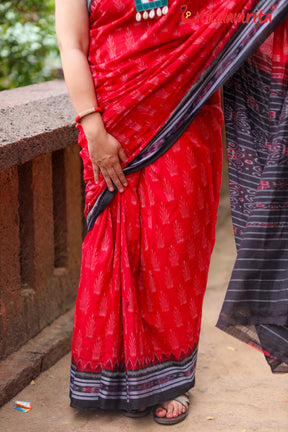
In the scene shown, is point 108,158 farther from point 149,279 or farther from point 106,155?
point 149,279

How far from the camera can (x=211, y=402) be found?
8.29ft

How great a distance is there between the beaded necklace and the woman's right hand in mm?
395

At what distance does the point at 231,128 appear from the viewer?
2.23m

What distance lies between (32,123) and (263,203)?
1045mm

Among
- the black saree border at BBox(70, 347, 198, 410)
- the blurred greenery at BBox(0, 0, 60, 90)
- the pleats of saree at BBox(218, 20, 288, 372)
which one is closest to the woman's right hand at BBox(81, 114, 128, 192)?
the pleats of saree at BBox(218, 20, 288, 372)

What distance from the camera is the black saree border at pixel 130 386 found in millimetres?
2322

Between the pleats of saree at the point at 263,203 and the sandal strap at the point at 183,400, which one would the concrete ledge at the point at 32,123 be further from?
the sandal strap at the point at 183,400

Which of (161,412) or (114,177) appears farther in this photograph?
(161,412)

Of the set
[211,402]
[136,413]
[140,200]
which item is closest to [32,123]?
[140,200]

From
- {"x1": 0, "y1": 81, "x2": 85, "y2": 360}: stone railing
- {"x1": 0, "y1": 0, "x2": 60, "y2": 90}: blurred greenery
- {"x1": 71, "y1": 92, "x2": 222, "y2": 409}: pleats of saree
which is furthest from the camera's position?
{"x1": 0, "y1": 0, "x2": 60, "y2": 90}: blurred greenery

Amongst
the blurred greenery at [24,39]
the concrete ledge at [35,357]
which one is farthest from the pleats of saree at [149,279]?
the blurred greenery at [24,39]

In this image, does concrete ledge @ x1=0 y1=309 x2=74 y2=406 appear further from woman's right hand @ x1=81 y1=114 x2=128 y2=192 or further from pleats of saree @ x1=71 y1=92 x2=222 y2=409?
woman's right hand @ x1=81 y1=114 x2=128 y2=192

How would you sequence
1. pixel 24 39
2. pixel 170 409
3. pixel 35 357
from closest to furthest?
1. pixel 170 409
2. pixel 35 357
3. pixel 24 39

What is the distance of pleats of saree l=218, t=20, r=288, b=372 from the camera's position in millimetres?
2016
